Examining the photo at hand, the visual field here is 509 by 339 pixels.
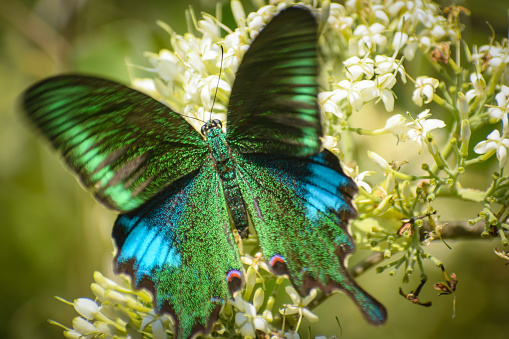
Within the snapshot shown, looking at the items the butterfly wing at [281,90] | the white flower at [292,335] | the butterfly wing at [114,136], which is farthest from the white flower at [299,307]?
the butterfly wing at [114,136]

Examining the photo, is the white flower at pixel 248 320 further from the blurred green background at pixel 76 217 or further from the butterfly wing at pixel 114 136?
the blurred green background at pixel 76 217

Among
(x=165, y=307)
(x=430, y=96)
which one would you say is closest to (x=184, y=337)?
(x=165, y=307)

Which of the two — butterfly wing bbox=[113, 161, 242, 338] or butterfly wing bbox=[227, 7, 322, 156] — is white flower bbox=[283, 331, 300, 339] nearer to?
butterfly wing bbox=[113, 161, 242, 338]

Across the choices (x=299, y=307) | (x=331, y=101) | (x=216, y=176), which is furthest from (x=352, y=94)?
(x=299, y=307)

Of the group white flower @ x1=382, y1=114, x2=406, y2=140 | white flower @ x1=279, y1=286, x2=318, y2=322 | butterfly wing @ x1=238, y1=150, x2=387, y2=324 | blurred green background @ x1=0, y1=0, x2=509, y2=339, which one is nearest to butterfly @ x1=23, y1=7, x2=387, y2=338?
butterfly wing @ x1=238, y1=150, x2=387, y2=324

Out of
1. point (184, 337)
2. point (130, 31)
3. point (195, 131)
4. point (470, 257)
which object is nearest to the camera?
point (184, 337)

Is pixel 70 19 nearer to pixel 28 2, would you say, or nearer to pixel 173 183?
pixel 28 2
